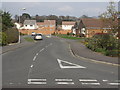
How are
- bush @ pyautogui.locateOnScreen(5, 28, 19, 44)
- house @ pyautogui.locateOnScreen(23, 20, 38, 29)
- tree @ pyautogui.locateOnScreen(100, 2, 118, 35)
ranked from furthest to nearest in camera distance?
1. house @ pyautogui.locateOnScreen(23, 20, 38, 29)
2. bush @ pyautogui.locateOnScreen(5, 28, 19, 44)
3. tree @ pyautogui.locateOnScreen(100, 2, 118, 35)

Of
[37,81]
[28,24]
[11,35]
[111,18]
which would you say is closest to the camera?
[37,81]

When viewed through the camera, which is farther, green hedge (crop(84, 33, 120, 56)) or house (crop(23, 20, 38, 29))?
house (crop(23, 20, 38, 29))

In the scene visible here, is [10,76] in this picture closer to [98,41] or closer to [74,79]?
[74,79]

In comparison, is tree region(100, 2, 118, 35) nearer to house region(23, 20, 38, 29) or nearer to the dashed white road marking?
the dashed white road marking

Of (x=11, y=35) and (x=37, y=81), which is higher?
(x=11, y=35)

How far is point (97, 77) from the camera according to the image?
32.4ft

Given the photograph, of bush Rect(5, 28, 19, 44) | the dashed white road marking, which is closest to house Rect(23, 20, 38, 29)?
bush Rect(5, 28, 19, 44)

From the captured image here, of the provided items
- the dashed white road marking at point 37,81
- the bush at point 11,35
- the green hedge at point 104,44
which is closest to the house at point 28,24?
the bush at point 11,35

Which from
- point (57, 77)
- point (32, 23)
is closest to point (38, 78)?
point (57, 77)

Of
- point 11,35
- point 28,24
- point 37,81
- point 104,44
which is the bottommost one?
point 37,81

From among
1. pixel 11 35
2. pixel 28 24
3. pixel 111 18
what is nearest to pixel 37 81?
pixel 111 18

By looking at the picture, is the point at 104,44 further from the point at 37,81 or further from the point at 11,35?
the point at 11,35

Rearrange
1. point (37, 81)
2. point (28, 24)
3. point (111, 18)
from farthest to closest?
point (28, 24), point (111, 18), point (37, 81)

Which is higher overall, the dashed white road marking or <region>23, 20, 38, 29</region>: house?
<region>23, 20, 38, 29</region>: house
